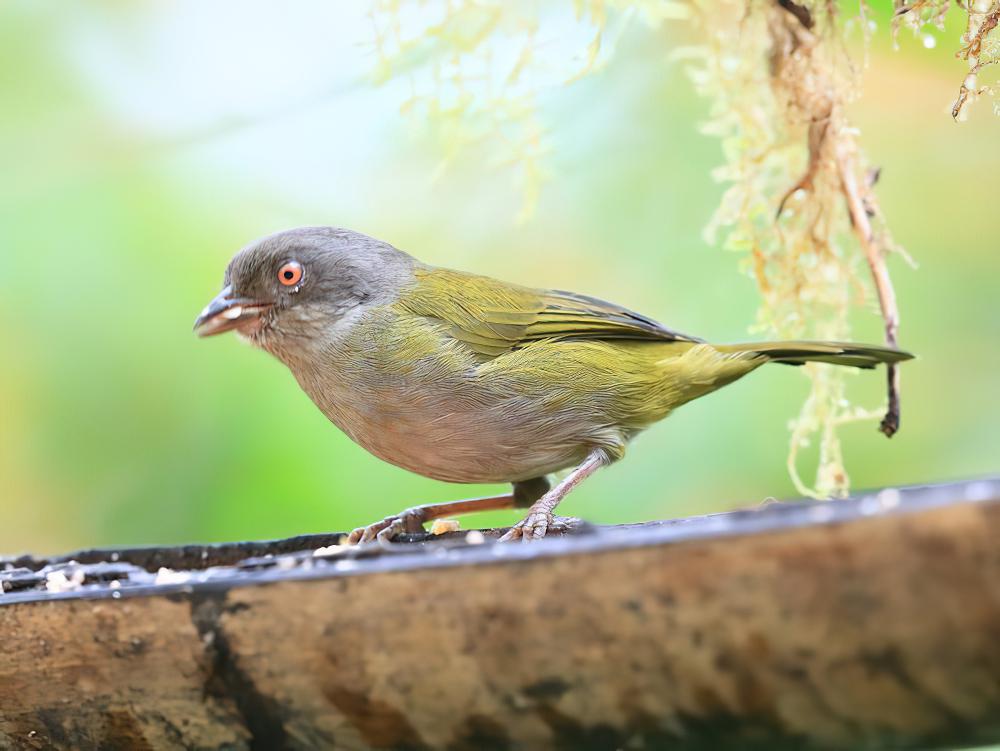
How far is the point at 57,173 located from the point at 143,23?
938mm

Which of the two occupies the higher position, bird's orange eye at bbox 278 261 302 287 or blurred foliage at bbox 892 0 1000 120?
bird's orange eye at bbox 278 261 302 287

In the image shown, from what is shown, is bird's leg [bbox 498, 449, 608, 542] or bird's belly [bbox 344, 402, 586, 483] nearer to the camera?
bird's leg [bbox 498, 449, 608, 542]

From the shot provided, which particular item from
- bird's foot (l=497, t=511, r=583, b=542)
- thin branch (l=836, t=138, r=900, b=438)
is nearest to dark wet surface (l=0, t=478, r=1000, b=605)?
bird's foot (l=497, t=511, r=583, b=542)

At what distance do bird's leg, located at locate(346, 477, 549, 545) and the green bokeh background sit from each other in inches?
50.5

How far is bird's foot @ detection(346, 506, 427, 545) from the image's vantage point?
3402 millimetres

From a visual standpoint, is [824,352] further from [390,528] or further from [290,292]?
[290,292]

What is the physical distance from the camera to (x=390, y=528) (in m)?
3.44

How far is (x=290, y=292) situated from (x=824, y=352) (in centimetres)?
170

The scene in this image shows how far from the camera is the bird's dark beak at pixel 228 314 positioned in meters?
3.49

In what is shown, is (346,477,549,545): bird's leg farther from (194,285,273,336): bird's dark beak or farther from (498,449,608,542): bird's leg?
(194,285,273,336): bird's dark beak

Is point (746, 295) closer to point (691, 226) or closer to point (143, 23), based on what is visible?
point (691, 226)

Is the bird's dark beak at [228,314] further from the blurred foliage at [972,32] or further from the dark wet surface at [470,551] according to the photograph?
the blurred foliage at [972,32]

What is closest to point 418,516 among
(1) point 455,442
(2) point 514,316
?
(1) point 455,442

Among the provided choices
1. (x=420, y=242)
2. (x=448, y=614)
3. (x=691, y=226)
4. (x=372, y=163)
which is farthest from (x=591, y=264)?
(x=448, y=614)
